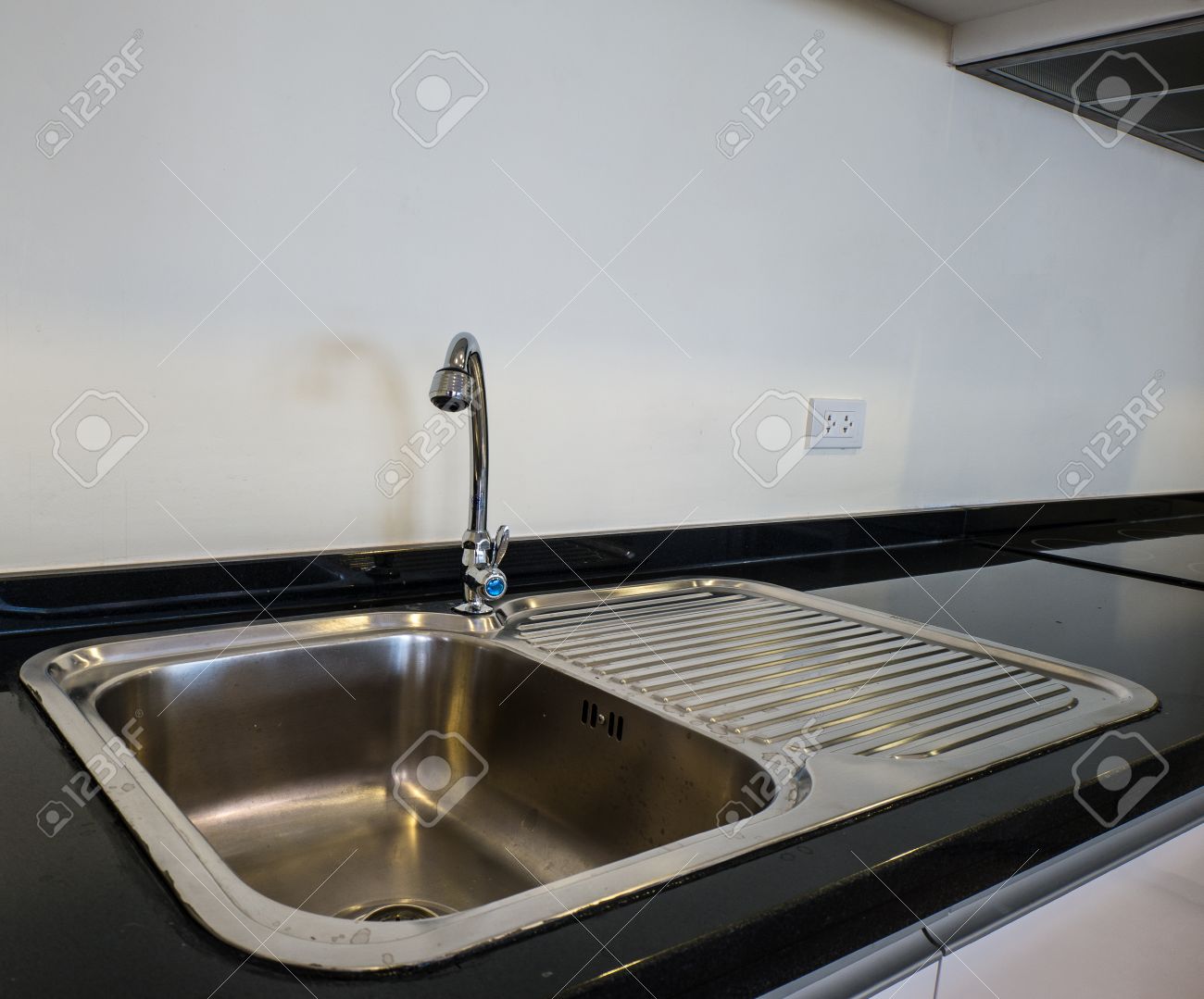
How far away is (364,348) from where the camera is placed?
1029 mm

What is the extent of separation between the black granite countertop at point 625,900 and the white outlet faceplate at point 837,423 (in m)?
0.27

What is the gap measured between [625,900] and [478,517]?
22.4 inches

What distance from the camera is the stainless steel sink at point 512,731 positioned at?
74 cm

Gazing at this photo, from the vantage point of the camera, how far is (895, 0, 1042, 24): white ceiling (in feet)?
4.60

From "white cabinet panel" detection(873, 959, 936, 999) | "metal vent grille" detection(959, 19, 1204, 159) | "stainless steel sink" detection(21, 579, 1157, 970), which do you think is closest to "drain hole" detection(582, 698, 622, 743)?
"stainless steel sink" detection(21, 579, 1157, 970)

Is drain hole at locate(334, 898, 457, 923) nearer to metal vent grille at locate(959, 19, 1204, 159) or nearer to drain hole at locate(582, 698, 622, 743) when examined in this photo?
drain hole at locate(582, 698, 622, 743)

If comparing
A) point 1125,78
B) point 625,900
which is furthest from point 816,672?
point 1125,78

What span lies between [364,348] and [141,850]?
2.02 feet

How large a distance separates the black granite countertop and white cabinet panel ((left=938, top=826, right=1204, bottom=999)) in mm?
53

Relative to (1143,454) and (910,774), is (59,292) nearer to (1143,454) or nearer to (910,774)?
(910,774)

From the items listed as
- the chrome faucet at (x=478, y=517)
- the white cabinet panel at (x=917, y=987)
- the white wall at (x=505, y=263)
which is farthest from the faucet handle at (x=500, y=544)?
the white cabinet panel at (x=917, y=987)

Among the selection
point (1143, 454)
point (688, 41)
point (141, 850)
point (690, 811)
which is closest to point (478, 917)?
point (141, 850)

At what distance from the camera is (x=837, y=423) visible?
1.49 m

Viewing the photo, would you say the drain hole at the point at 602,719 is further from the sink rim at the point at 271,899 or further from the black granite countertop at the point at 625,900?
A: the black granite countertop at the point at 625,900
